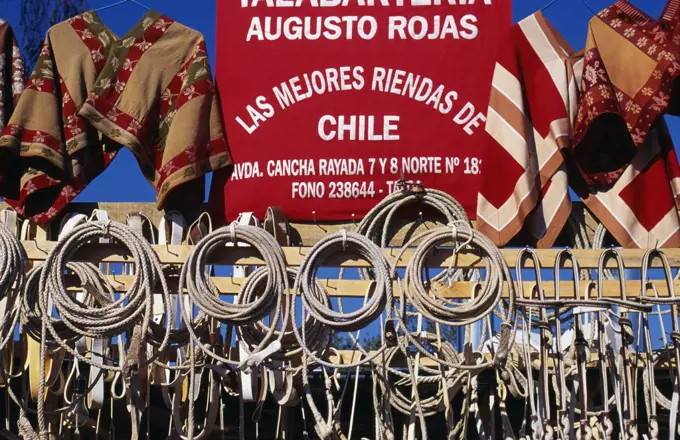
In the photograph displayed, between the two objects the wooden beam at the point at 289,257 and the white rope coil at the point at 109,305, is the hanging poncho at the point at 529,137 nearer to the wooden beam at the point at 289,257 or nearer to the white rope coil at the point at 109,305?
the wooden beam at the point at 289,257

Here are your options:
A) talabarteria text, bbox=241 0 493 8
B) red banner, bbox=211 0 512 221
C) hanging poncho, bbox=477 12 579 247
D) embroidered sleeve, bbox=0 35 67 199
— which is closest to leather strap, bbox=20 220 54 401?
embroidered sleeve, bbox=0 35 67 199

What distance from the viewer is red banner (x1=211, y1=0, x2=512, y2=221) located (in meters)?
5.39

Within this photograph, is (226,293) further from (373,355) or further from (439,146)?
(439,146)

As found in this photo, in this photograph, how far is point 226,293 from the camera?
4832 mm

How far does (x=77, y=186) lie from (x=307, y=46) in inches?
53.5

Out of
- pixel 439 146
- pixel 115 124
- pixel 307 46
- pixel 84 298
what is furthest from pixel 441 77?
pixel 84 298

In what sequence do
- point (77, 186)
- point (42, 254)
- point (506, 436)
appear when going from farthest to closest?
point (77, 186)
point (506, 436)
point (42, 254)

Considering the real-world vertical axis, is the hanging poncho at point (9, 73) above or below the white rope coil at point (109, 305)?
above

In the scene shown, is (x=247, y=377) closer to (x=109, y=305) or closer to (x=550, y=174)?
(x=109, y=305)

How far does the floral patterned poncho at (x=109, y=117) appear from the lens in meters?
5.28

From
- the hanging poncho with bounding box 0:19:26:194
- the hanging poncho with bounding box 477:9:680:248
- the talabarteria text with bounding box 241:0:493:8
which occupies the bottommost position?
the hanging poncho with bounding box 477:9:680:248

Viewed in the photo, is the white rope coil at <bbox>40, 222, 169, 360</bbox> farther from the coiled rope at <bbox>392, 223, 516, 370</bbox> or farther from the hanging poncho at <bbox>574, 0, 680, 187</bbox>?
the hanging poncho at <bbox>574, 0, 680, 187</bbox>

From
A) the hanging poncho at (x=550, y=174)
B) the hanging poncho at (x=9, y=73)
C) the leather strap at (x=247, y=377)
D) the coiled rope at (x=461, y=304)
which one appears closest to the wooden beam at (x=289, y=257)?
the coiled rope at (x=461, y=304)

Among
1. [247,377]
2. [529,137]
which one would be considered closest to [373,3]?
[529,137]
